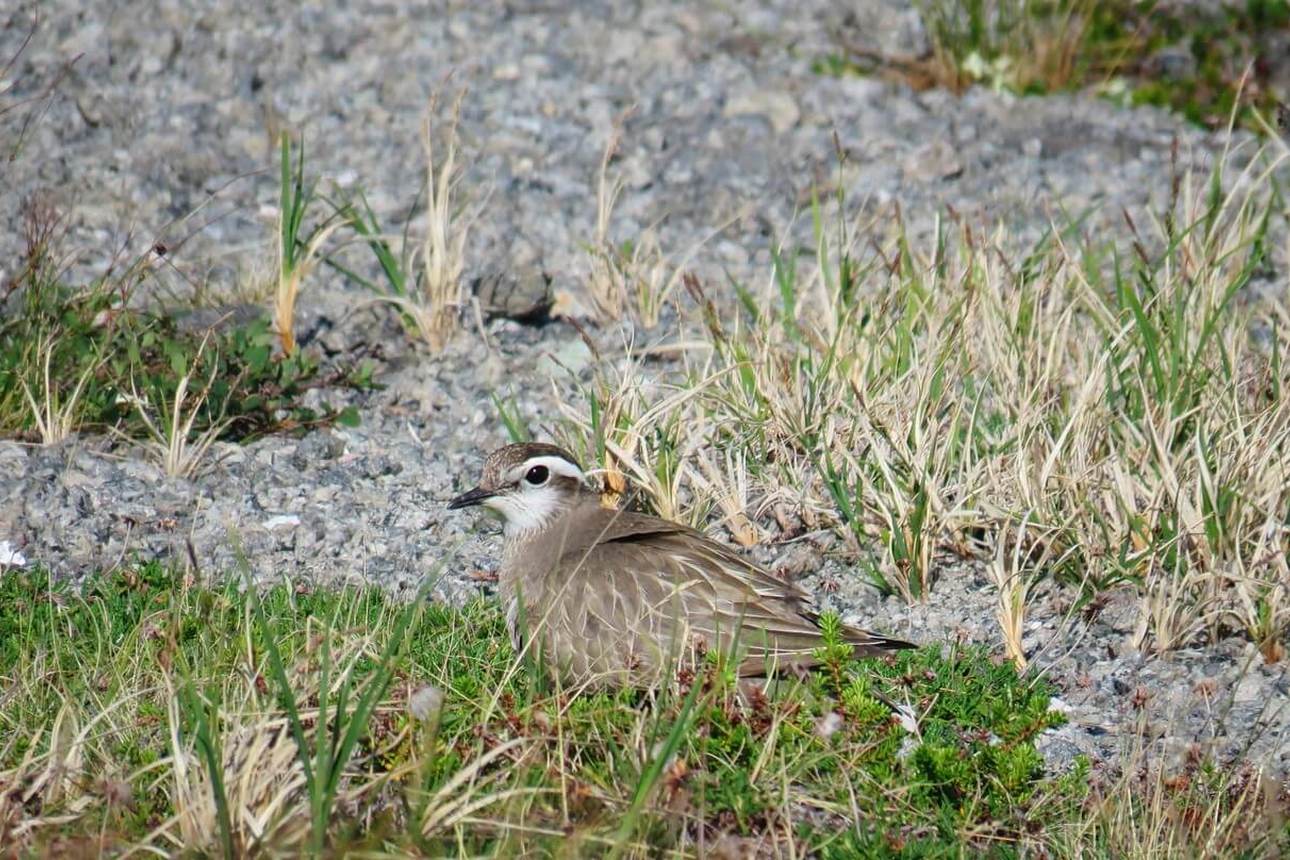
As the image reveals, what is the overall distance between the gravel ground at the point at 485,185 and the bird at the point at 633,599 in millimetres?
529

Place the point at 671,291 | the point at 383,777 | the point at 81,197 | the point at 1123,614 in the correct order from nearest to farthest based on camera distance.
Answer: the point at 383,777 < the point at 1123,614 < the point at 671,291 < the point at 81,197

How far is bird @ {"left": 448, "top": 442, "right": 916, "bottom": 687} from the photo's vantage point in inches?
220

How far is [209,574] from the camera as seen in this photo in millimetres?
6344

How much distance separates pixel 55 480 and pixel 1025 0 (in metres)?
6.92

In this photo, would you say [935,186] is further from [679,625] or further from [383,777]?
[383,777]

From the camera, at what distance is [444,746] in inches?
195

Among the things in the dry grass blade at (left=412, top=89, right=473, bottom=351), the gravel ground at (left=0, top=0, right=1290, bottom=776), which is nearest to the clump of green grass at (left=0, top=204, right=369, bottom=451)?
the gravel ground at (left=0, top=0, right=1290, bottom=776)

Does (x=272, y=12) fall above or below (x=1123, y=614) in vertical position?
above

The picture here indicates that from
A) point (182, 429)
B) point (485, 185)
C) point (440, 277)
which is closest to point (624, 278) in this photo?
point (440, 277)

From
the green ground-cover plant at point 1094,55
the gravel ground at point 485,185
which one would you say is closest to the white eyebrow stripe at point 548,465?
the gravel ground at point 485,185

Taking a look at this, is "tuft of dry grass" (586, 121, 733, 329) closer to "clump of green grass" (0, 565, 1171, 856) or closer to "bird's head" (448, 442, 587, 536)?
"bird's head" (448, 442, 587, 536)

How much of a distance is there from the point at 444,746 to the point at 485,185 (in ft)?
16.5

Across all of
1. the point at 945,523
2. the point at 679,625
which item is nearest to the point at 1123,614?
the point at 945,523

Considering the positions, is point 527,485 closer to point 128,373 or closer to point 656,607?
point 656,607
